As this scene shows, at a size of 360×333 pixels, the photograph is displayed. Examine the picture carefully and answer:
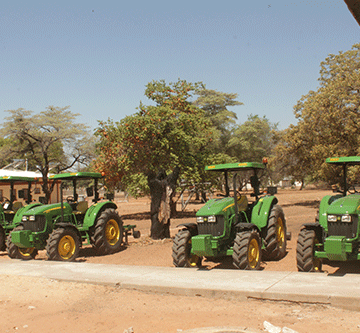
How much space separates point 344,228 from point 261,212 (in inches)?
95.8

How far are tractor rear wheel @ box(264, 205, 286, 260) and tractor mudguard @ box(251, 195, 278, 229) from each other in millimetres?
192

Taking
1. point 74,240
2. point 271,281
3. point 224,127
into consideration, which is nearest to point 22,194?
point 74,240

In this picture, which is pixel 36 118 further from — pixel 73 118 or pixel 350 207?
pixel 350 207

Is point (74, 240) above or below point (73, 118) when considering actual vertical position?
below

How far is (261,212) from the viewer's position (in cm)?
1016

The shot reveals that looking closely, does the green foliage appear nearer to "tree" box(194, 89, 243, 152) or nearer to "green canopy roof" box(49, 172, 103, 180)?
"green canopy roof" box(49, 172, 103, 180)

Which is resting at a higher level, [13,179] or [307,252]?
[13,179]

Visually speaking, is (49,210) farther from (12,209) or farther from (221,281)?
(221,281)

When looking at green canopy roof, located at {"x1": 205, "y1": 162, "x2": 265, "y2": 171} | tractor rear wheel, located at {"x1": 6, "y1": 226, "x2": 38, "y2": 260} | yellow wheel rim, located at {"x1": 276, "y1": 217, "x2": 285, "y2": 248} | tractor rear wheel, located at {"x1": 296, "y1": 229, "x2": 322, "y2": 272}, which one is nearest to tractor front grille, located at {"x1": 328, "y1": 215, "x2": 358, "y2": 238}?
tractor rear wheel, located at {"x1": 296, "y1": 229, "x2": 322, "y2": 272}

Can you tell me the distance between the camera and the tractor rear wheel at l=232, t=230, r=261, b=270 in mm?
8578

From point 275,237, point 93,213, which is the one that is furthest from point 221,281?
point 93,213

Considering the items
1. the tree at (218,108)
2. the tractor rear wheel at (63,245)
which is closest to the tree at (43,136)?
the tree at (218,108)

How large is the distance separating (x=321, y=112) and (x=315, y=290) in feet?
73.1

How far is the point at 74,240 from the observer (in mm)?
11586
